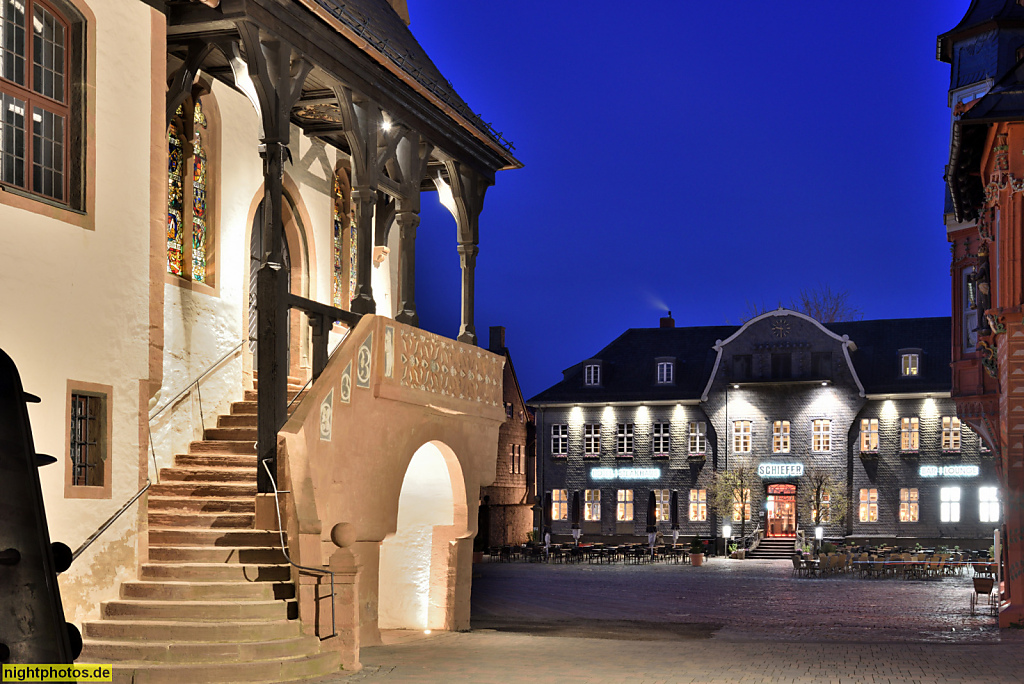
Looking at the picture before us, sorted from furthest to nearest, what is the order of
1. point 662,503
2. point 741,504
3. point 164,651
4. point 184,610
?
point 662,503 < point 741,504 < point 184,610 < point 164,651

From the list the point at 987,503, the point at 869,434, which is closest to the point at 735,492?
the point at 869,434

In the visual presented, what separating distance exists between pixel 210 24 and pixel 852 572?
2790cm

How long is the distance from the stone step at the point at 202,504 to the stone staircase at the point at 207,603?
1 cm

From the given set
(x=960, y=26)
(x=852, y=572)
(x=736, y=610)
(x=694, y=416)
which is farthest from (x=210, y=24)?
(x=694, y=416)

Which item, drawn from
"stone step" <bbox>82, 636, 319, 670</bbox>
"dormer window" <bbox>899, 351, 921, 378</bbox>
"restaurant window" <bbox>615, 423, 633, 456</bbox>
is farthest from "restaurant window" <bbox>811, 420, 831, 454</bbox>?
"stone step" <bbox>82, 636, 319, 670</bbox>

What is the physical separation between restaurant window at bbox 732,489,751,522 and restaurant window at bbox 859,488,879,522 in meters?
4.27

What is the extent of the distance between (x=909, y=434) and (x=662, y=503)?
10038mm

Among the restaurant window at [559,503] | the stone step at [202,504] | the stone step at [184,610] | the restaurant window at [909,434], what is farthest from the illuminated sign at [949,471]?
the stone step at [184,610]

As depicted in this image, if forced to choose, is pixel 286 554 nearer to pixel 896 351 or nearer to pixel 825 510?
pixel 825 510

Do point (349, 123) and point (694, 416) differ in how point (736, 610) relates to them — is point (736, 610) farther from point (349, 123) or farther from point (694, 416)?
point (694, 416)

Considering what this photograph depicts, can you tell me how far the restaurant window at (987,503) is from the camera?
43.2m

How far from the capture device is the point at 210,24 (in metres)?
11.8

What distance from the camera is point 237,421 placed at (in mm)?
14094

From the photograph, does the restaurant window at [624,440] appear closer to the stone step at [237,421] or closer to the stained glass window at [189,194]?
the stone step at [237,421]
